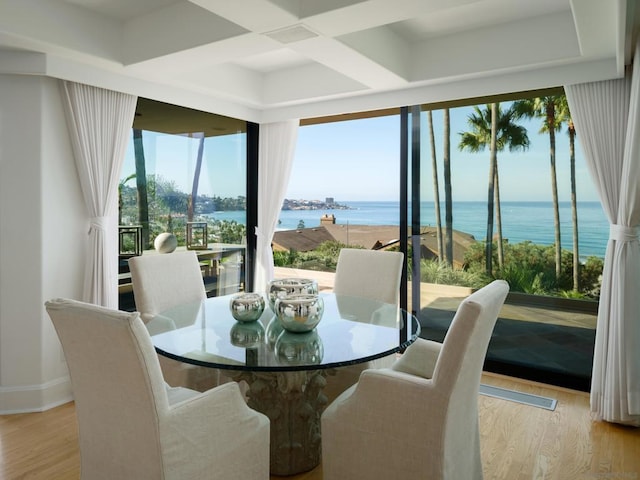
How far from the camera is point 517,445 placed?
109 inches

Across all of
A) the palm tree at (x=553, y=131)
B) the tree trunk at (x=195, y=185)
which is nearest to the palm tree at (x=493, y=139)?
the palm tree at (x=553, y=131)

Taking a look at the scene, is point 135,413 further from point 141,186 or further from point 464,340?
point 141,186

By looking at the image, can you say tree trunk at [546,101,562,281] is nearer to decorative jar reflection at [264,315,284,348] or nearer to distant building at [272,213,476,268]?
distant building at [272,213,476,268]

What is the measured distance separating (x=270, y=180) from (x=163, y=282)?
2.16m

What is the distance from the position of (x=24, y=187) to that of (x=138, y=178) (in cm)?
94

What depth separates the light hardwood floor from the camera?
2488mm

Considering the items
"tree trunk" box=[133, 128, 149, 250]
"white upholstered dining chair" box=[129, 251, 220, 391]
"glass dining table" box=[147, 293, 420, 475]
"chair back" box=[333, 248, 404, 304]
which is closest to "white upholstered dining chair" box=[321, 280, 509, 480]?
"glass dining table" box=[147, 293, 420, 475]

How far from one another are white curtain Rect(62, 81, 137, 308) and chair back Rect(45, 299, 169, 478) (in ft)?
6.09

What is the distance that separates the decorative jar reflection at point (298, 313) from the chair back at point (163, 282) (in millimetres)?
1146

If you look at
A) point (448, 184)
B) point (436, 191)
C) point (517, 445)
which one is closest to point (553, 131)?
point (448, 184)

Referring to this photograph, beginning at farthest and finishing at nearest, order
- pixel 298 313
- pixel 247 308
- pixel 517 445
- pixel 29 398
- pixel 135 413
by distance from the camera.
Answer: pixel 29 398 < pixel 517 445 < pixel 247 308 < pixel 298 313 < pixel 135 413

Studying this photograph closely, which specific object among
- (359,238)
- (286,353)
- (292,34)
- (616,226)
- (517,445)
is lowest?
(517,445)

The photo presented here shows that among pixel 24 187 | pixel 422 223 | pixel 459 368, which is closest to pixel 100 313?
pixel 459 368

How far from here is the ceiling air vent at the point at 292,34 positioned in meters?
2.61
